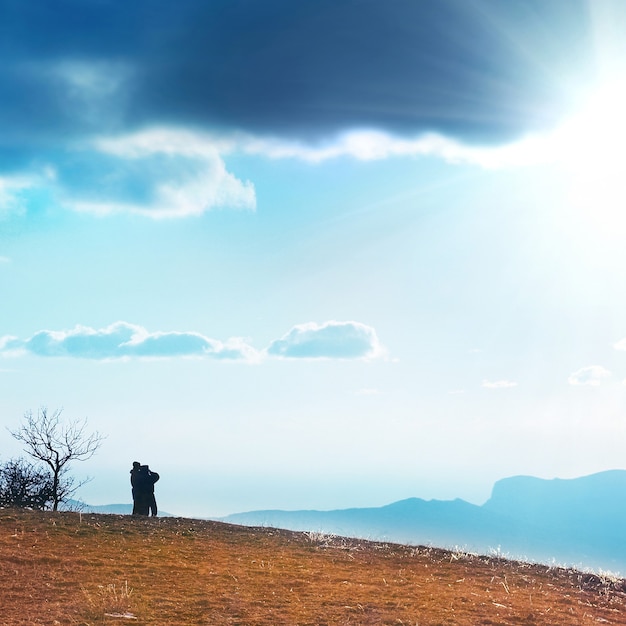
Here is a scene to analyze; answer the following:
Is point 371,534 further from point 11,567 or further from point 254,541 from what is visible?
point 11,567

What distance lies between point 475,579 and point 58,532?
13000mm

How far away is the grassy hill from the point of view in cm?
1634

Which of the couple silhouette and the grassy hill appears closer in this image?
Answer: the grassy hill

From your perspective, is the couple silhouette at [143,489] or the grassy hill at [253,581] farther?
the couple silhouette at [143,489]

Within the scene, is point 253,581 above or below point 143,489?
below

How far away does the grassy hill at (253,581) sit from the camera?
1634 cm

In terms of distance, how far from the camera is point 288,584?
19.4 meters

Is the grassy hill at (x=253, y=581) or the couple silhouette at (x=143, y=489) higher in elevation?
the couple silhouette at (x=143, y=489)

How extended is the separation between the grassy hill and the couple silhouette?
159 inches

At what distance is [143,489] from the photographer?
1256 inches

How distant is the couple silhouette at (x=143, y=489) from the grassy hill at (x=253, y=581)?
403 centimetres

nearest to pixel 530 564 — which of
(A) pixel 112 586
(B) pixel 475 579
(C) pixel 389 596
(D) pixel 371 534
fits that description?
(B) pixel 475 579

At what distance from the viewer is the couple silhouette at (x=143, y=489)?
31.8 meters

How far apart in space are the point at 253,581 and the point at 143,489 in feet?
44.9
